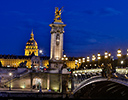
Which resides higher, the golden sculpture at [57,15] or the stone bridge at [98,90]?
the golden sculpture at [57,15]

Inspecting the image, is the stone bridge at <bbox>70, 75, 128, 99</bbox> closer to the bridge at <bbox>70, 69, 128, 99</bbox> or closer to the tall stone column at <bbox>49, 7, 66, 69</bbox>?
the bridge at <bbox>70, 69, 128, 99</bbox>

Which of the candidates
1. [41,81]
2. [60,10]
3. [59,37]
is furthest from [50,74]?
[60,10]

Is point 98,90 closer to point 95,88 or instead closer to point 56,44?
point 95,88

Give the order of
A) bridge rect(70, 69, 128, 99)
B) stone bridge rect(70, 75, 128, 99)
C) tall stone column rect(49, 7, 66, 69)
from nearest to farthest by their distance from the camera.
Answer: bridge rect(70, 69, 128, 99) < stone bridge rect(70, 75, 128, 99) < tall stone column rect(49, 7, 66, 69)

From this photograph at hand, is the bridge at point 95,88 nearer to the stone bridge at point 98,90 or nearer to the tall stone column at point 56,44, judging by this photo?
the stone bridge at point 98,90

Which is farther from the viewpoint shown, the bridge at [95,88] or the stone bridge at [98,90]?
the stone bridge at [98,90]

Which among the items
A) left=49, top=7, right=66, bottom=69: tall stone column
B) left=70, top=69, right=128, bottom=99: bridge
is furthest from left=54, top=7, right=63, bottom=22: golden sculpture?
left=70, top=69, right=128, bottom=99: bridge

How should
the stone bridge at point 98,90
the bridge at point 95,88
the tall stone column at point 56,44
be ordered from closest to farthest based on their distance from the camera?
the bridge at point 95,88, the stone bridge at point 98,90, the tall stone column at point 56,44

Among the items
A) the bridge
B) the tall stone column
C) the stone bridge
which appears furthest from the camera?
the tall stone column

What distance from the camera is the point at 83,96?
6988cm

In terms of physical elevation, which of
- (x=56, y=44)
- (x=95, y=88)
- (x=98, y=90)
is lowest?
(x=98, y=90)

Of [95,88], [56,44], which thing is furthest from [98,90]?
[56,44]

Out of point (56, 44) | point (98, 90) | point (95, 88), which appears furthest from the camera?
point (56, 44)

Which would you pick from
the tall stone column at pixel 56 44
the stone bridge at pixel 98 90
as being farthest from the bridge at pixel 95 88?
the tall stone column at pixel 56 44
